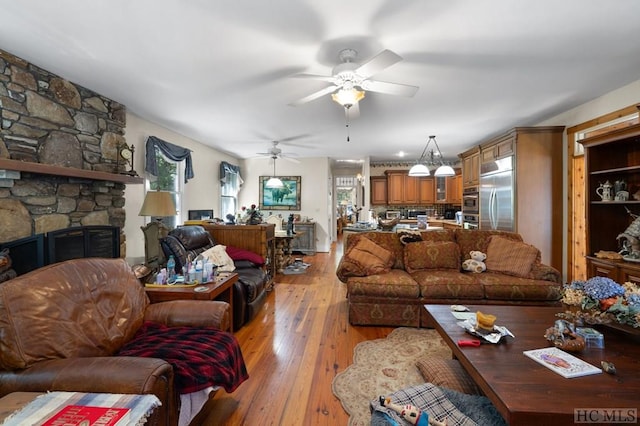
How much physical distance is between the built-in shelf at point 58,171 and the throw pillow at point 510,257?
4355 mm

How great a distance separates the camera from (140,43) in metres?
2.12

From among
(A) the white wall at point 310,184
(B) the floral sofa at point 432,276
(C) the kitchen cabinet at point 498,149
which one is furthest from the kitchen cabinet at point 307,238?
(C) the kitchen cabinet at point 498,149

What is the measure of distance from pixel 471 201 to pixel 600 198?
2.38m

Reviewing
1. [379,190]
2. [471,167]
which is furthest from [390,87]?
[379,190]

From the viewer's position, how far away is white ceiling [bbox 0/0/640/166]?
5.80ft

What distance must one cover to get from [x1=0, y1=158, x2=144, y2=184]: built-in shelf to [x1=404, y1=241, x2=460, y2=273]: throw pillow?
11.4 ft

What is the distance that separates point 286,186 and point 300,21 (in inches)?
214

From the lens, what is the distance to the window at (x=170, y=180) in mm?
4367

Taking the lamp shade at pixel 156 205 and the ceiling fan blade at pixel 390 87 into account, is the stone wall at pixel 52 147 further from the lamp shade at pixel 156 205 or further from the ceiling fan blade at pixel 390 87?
the ceiling fan blade at pixel 390 87

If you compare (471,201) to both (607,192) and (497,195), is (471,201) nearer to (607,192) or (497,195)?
(497,195)

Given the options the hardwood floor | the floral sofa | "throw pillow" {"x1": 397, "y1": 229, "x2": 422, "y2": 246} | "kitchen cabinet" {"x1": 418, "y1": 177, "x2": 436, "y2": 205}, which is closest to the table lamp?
the hardwood floor

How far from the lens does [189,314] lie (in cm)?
181

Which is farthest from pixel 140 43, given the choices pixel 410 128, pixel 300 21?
pixel 410 128

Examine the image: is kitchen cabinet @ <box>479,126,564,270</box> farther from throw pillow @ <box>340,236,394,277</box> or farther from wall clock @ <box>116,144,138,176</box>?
wall clock @ <box>116,144,138,176</box>
